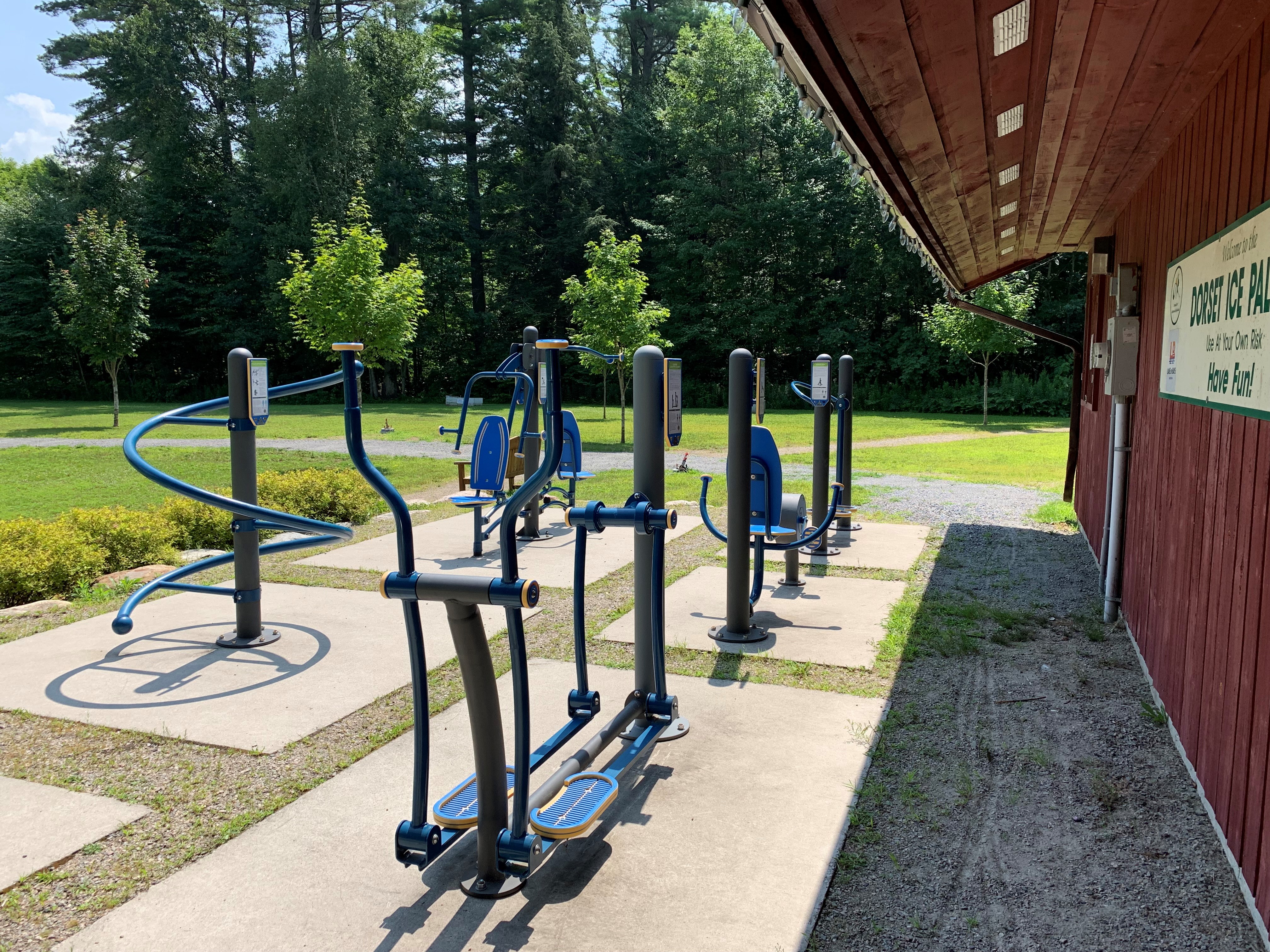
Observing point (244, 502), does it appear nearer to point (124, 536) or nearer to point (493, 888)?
point (124, 536)

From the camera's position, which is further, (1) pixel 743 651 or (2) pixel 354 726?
(1) pixel 743 651

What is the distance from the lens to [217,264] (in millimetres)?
37188

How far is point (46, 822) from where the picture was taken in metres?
3.04

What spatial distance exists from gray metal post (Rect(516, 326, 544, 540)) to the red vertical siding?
4.39 metres

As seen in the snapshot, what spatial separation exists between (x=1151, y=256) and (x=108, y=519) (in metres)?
7.40

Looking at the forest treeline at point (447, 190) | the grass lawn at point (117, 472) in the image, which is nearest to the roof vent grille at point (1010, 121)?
the grass lawn at point (117, 472)

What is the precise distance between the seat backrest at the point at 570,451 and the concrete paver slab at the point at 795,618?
2042mm

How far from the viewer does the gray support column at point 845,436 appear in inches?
296

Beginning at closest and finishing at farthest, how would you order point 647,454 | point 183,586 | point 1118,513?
1. point 647,454
2. point 183,586
3. point 1118,513

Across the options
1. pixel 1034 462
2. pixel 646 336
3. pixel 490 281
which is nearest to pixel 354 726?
pixel 1034 462

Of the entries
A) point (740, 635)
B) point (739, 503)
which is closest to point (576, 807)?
point (739, 503)

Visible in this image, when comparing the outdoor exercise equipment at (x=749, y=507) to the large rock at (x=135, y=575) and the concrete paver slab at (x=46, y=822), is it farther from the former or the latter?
the large rock at (x=135, y=575)

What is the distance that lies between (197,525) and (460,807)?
5978 mm

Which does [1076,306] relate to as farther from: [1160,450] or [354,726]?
[354,726]
